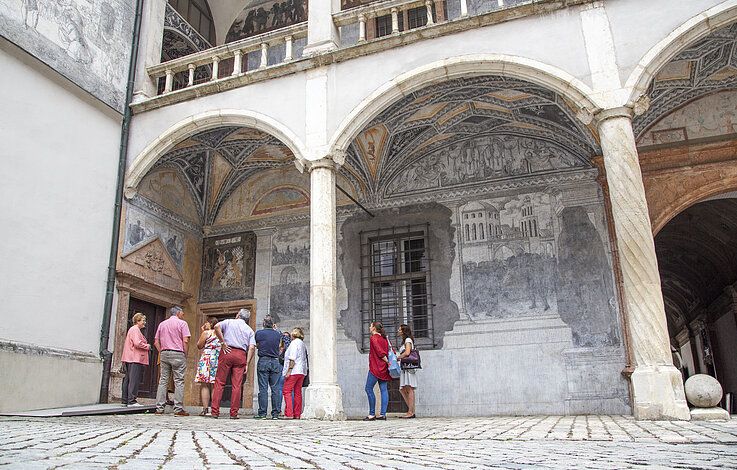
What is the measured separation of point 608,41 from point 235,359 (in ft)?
19.9

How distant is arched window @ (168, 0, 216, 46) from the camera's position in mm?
12352

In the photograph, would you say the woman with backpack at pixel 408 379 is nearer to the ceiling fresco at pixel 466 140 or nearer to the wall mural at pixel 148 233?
the ceiling fresco at pixel 466 140

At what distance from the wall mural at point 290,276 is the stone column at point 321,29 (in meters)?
A: 3.70

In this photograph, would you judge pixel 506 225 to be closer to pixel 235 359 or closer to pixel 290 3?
pixel 235 359

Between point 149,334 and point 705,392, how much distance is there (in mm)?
8768

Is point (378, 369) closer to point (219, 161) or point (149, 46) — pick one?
point (219, 161)

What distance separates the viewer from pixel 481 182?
1049cm

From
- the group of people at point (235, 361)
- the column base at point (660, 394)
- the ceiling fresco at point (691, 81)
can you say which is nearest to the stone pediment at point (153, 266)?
the group of people at point (235, 361)

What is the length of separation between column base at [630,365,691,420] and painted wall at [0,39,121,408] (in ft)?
24.2

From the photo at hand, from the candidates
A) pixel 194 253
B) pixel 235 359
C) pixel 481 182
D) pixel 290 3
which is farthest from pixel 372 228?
pixel 290 3

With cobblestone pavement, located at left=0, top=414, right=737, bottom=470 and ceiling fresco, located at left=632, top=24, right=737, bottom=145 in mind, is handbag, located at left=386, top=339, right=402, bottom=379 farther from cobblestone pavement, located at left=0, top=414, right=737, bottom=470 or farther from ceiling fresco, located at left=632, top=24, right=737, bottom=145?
ceiling fresco, located at left=632, top=24, right=737, bottom=145

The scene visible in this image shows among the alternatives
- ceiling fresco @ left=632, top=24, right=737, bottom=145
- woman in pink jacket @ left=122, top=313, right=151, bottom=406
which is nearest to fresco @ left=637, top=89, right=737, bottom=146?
ceiling fresco @ left=632, top=24, right=737, bottom=145

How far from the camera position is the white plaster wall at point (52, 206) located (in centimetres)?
792

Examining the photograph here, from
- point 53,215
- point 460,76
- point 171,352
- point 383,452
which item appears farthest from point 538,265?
point 53,215
